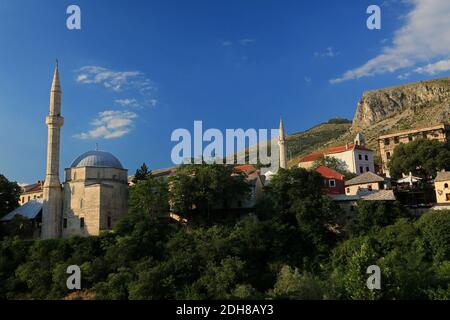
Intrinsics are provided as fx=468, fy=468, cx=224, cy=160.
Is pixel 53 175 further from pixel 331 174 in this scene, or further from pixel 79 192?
pixel 331 174

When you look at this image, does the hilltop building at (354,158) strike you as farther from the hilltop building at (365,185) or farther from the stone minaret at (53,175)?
the stone minaret at (53,175)

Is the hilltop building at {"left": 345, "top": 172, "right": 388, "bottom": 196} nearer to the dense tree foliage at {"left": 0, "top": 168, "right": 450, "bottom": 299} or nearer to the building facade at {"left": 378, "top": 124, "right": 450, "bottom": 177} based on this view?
the dense tree foliage at {"left": 0, "top": 168, "right": 450, "bottom": 299}

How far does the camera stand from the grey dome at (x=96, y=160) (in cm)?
4166

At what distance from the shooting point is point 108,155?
43406mm

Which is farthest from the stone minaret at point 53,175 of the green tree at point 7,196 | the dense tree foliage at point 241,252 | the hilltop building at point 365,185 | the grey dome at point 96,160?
the hilltop building at point 365,185

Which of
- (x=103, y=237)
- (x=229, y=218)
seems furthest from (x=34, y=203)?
(x=229, y=218)

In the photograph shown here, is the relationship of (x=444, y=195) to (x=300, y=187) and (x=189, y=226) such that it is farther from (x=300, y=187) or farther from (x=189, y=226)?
(x=189, y=226)

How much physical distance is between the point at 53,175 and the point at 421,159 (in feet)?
130

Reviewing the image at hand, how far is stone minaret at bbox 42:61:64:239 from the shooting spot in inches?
1571

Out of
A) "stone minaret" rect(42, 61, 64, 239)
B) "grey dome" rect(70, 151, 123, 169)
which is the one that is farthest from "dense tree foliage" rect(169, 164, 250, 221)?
"stone minaret" rect(42, 61, 64, 239)

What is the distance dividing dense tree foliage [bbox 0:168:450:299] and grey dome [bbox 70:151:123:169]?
4.77 metres

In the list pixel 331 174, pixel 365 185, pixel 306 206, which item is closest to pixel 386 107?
pixel 331 174

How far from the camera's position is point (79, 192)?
40.2 metres
